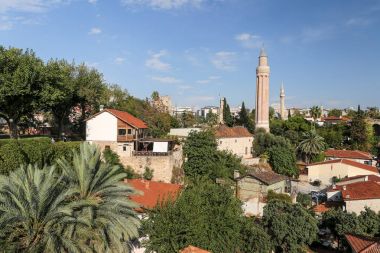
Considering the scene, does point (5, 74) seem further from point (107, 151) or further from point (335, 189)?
point (335, 189)

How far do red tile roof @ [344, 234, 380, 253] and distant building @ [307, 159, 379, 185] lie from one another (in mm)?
28033

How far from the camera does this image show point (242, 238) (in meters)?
22.0

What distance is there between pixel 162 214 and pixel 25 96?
20004 mm

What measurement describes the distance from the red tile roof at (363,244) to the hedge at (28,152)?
64.6 ft

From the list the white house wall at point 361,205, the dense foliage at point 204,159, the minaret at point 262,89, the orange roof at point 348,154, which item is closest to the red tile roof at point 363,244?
the white house wall at point 361,205

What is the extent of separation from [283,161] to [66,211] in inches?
1702

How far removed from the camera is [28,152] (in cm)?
2469

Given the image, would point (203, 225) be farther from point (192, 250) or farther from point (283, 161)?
point (283, 161)

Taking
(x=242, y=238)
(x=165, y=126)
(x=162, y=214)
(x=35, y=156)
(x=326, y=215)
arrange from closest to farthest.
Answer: (x=162, y=214) < (x=242, y=238) < (x=35, y=156) < (x=326, y=215) < (x=165, y=126)

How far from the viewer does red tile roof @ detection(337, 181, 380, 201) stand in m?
32.8

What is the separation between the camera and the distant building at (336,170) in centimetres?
5022

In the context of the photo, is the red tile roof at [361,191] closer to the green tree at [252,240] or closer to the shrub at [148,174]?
the green tree at [252,240]

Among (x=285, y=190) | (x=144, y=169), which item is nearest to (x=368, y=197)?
(x=285, y=190)

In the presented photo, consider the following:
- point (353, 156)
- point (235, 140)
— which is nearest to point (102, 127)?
point (235, 140)
